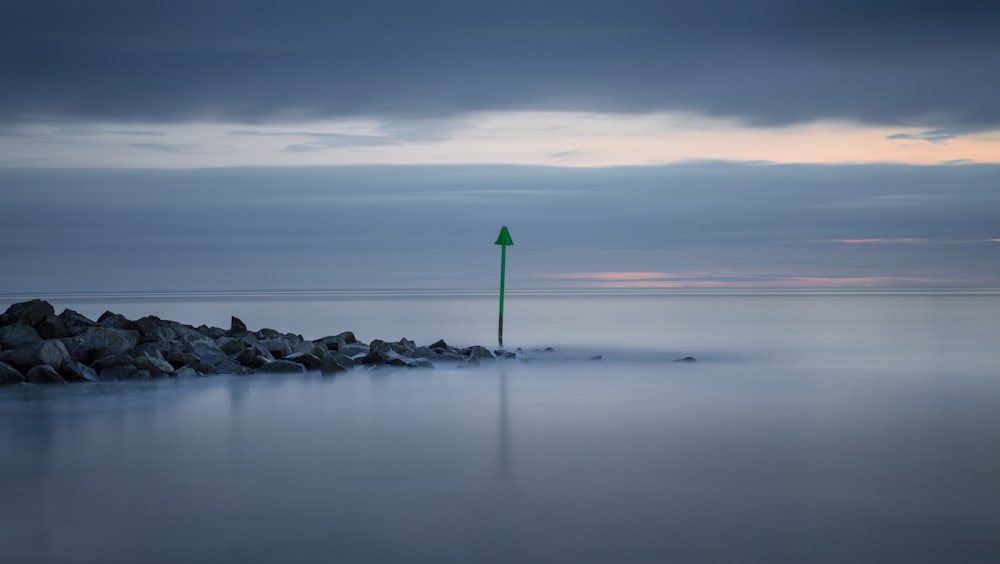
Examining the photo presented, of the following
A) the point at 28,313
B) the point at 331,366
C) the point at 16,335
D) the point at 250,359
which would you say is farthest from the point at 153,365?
the point at 331,366

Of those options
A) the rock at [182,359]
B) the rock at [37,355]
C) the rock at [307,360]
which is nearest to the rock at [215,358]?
the rock at [182,359]

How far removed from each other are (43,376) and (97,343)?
55.4 inches

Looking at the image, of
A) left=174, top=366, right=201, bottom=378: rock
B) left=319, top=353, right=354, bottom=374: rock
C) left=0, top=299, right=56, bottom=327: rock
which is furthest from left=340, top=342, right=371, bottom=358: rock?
left=0, top=299, right=56, bottom=327: rock

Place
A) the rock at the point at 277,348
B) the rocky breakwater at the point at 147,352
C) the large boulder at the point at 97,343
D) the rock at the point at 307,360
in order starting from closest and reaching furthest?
1. the rocky breakwater at the point at 147,352
2. the large boulder at the point at 97,343
3. the rock at the point at 307,360
4. the rock at the point at 277,348

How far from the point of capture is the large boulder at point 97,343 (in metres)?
15.7

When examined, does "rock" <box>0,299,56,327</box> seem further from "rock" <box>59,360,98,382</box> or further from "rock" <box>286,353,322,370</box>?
"rock" <box>286,353,322,370</box>

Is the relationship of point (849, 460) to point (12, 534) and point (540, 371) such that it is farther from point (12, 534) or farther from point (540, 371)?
point (540, 371)

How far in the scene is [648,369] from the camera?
725 inches

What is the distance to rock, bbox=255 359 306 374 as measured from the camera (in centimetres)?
1697

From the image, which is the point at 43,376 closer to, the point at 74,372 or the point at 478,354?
the point at 74,372

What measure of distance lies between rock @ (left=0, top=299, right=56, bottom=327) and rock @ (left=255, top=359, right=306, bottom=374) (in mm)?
3963

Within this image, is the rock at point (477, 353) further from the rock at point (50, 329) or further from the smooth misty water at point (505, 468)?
the rock at point (50, 329)

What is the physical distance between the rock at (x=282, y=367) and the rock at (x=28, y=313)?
13.0 feet

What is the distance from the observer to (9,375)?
47.0 feet
